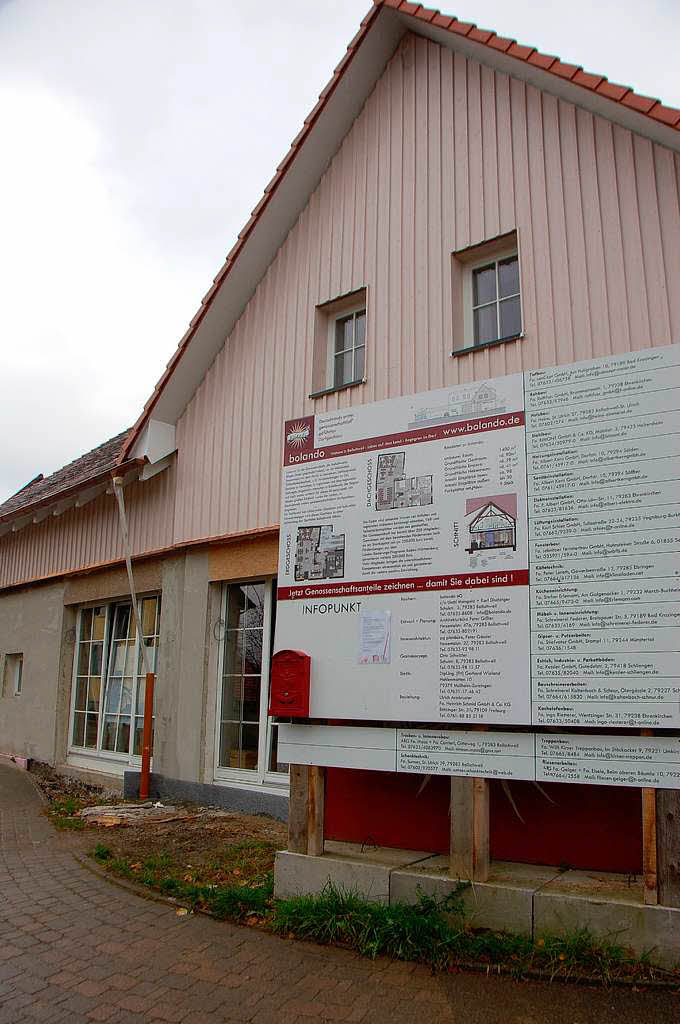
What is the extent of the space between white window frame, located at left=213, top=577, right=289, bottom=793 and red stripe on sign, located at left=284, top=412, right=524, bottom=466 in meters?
3.24

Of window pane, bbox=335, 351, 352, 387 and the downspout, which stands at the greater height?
window pane, bbox=335, 351, 352, 387

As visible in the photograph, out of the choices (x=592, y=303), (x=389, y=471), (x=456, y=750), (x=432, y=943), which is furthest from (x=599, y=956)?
(x=592, y=303)

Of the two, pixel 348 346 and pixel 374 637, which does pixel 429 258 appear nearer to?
pixel 348 346

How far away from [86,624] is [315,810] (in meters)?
8.19

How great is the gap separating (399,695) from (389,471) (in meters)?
1.50

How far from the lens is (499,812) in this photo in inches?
231

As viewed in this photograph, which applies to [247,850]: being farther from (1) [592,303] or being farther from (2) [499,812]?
(1) [592,303]

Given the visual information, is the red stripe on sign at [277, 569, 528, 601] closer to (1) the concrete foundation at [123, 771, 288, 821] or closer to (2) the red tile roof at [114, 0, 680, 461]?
(1) the concrete foundation at [123, 771, 288, 821]

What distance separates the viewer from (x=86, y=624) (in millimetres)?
12789

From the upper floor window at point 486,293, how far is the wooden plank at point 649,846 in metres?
4.20

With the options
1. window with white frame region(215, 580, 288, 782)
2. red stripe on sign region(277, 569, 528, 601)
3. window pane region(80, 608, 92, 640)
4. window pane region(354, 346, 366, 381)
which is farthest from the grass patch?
window pane region(80, 608, 92, 640)

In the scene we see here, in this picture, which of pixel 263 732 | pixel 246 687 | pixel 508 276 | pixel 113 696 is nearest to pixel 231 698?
pixel 246 687

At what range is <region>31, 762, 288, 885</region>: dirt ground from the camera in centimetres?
644

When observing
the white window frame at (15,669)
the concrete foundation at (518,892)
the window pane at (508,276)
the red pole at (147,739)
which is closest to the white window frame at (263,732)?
the red pole at (147,739)
